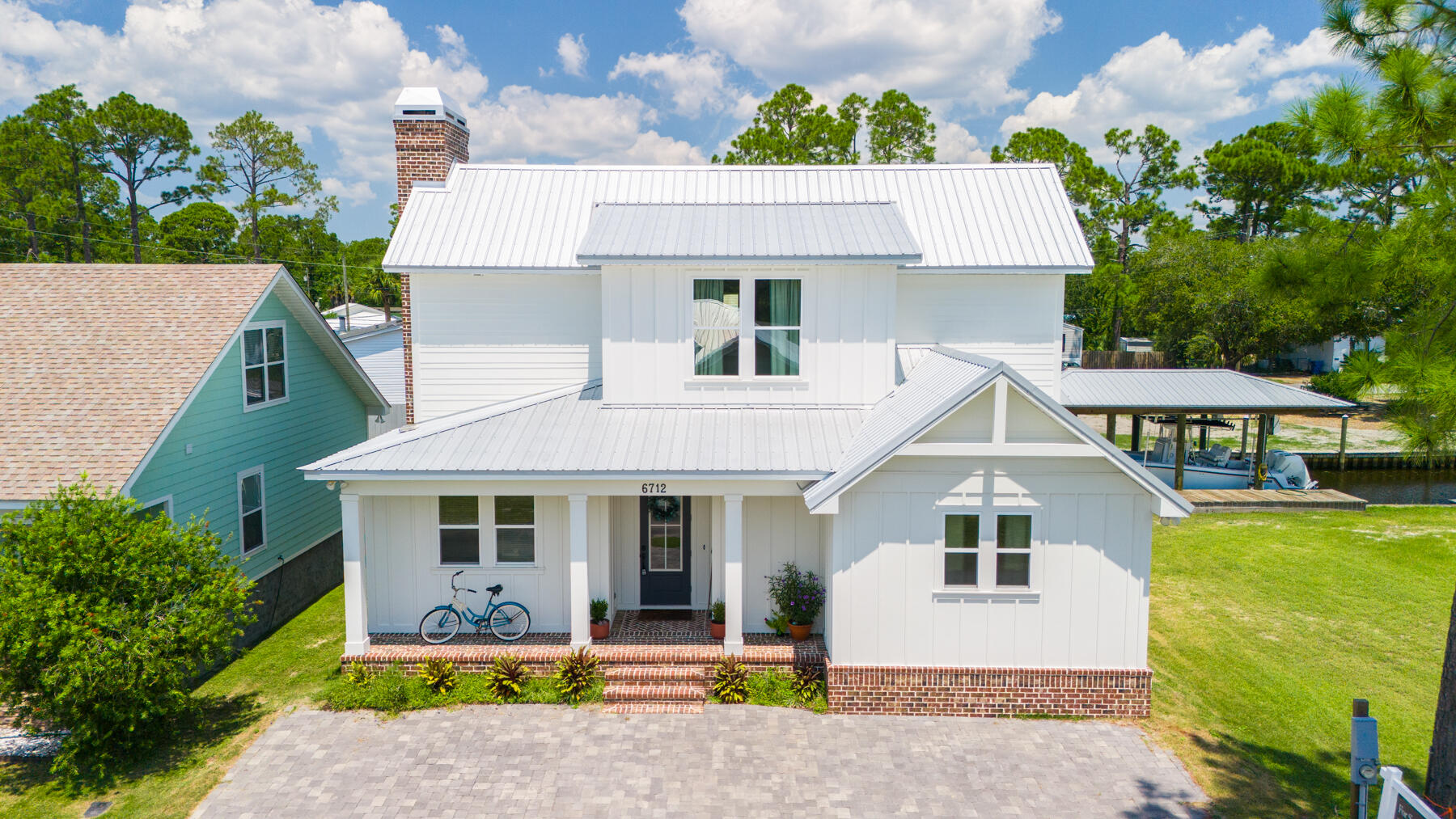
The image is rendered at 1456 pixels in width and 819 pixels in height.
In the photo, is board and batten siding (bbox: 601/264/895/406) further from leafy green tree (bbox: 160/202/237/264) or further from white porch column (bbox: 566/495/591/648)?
leafy green tree (bbox: 160/202/237/264)

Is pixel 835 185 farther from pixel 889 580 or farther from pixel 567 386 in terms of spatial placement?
pixel 889 580

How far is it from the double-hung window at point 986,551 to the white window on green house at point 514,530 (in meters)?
6.17

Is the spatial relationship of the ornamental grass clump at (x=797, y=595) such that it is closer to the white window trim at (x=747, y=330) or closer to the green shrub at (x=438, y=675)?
the white window trim at (x=747, y=330)

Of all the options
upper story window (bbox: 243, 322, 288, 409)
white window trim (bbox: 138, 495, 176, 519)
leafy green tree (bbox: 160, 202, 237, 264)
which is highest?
leafy green tree (bbox: 160, 202, 237, 264)

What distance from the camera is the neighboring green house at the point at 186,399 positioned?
449 inches

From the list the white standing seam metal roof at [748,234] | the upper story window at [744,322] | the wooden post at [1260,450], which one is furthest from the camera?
the wooden post at [1260,450]

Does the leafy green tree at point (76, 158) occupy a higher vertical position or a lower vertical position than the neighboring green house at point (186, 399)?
higher

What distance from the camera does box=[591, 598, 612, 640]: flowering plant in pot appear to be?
12.5 m

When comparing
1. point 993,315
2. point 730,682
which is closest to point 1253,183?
point 993,315

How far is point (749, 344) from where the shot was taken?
13656 millimetres

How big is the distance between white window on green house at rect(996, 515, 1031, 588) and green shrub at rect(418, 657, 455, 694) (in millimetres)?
7701

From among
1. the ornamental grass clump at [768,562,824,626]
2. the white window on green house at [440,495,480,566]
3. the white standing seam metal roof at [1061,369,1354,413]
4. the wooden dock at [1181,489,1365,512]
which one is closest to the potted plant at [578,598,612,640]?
the white window on green house at [440,495,480,566]

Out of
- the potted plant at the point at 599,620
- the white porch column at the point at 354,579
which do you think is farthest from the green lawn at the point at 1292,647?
the white porch column at the point at 354,579

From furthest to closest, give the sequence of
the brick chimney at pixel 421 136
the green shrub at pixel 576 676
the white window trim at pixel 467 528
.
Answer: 1. the brick chimney at pixel 421 136
2. the white window trim at pixel 467 528
3. the green shrub at pixel 576 676
